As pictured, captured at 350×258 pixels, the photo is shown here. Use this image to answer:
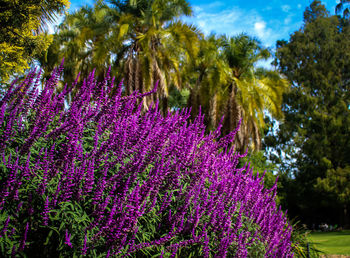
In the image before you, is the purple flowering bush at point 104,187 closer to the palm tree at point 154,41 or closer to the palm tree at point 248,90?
the palm tree at point 154,41

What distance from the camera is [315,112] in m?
34.9

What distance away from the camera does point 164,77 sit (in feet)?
54.7

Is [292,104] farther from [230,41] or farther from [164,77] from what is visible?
[164,77]

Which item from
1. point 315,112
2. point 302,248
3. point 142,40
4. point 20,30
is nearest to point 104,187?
point 302,248

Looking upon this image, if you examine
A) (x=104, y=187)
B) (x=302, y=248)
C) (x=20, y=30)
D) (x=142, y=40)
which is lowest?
(x=302, y=248)

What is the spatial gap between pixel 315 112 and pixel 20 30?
105 feet

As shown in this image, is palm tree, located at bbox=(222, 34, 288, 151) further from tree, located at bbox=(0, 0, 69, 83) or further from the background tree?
tree, located at bbox=(0, 0, 69, 83)

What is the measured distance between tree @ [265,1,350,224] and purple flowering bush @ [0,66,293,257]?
109 ft

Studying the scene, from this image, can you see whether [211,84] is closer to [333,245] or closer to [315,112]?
[333,245]

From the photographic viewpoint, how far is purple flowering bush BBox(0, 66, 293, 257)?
2211 millimetres

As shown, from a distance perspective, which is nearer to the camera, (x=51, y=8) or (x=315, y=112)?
(x=51, y=8)

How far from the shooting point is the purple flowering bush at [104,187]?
221 centimetres

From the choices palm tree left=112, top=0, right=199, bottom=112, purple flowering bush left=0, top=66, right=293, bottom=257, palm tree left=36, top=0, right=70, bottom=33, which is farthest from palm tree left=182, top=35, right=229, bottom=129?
purple flowering bush left=0, top=66, right=293, bottom=257

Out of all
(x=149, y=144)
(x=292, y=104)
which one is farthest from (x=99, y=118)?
(x=292, y=104)
